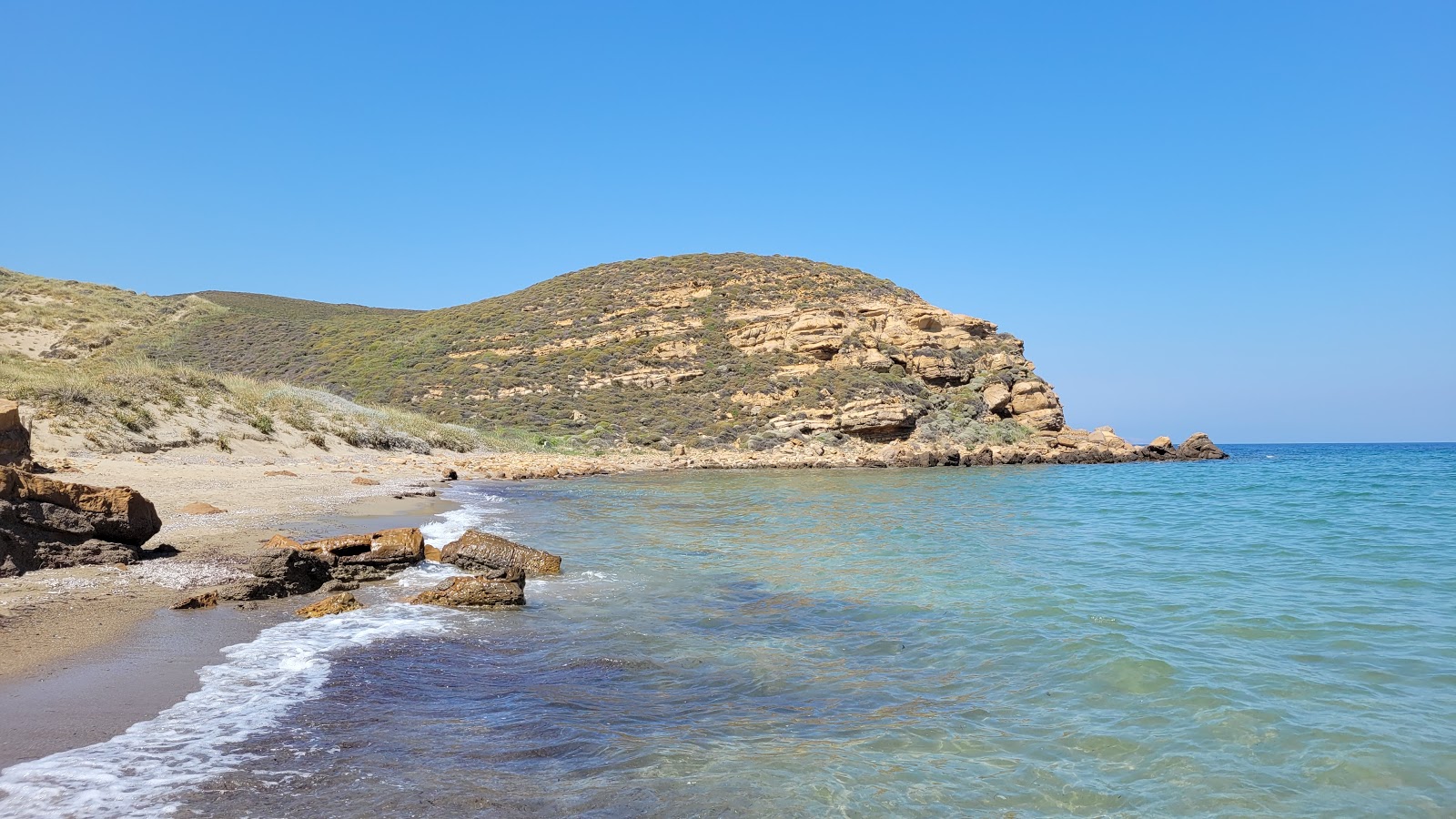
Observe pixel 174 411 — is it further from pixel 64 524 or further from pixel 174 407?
pixel 64 524

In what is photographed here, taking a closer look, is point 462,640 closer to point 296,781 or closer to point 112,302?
point 296,781

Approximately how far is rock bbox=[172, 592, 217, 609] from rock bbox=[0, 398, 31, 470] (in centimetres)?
538

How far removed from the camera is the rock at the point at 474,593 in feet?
25.8

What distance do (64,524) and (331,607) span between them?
2.78 metres

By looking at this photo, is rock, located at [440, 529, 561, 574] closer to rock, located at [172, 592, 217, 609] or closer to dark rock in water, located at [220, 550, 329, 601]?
dark rock in water, located at [220, 550, 329, 601]

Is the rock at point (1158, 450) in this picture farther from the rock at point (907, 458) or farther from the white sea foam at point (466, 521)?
the white sea foam at point (466, 521)

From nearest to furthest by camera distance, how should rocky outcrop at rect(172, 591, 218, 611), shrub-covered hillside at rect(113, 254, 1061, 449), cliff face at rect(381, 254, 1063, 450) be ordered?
1. rocky outcrop at rect(172, 591, 218, 611)
2. cliff face at rect(381, 254, 1063, 450)
3. shrub-covered hillside at rect(113, 254, 1061, 449)

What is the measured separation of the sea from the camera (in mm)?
3812

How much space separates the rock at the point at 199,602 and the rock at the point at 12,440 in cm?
538

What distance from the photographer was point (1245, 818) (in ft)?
12.6

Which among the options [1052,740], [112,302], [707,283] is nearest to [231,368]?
[112,302]

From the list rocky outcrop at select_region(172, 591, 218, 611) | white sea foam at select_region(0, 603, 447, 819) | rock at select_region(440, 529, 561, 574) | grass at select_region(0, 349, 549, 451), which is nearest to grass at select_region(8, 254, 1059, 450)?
grass at select_region(0, 349, 549, 451)

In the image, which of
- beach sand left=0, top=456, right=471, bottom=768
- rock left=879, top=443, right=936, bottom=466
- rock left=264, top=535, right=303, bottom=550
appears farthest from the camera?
rock left=879, top=443, right=936, bottom=466

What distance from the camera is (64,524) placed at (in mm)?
7457
